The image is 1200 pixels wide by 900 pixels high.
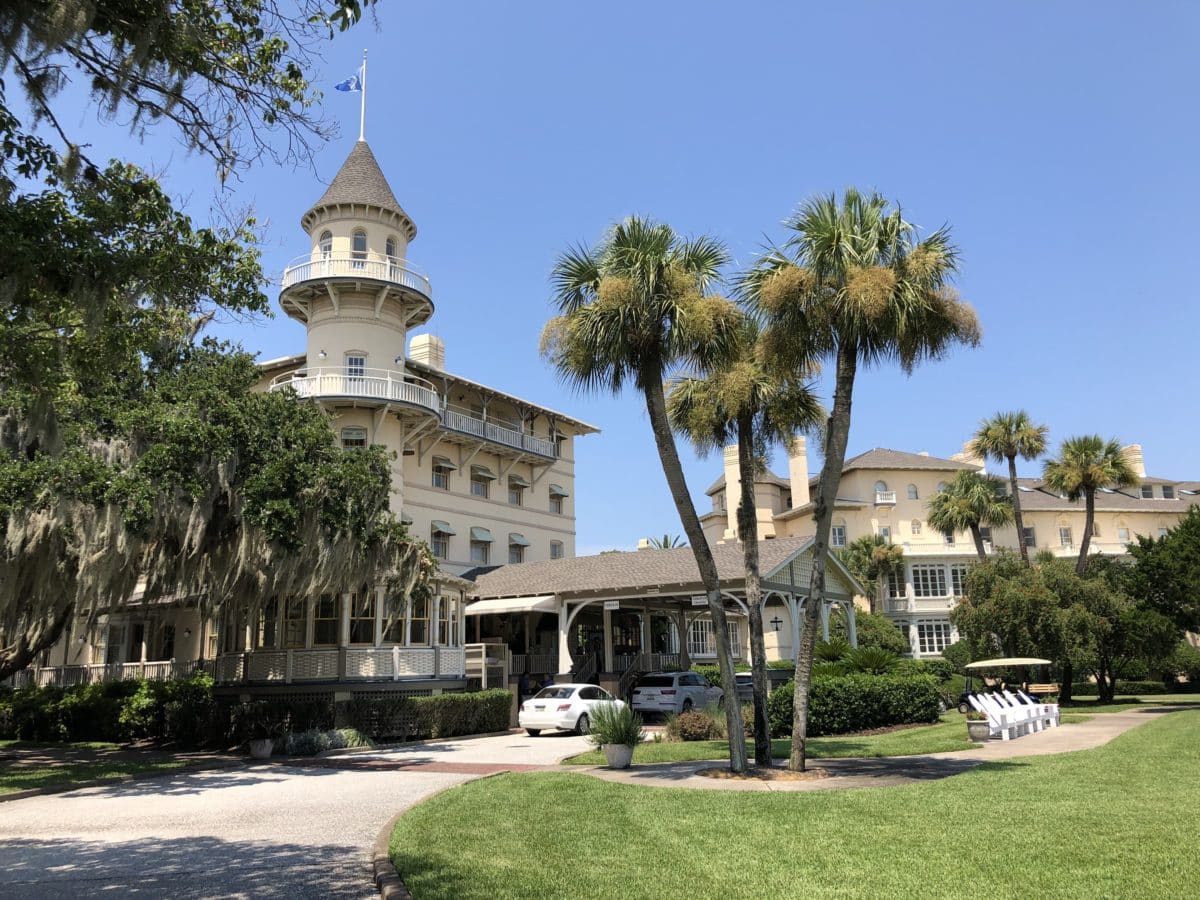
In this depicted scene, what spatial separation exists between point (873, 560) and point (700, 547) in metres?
43.7

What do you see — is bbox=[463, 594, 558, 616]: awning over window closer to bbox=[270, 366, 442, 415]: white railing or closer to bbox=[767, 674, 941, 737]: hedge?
bbox=[270, 366, 442, 415]: white railing

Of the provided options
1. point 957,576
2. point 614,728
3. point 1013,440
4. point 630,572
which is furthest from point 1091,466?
point 614,728

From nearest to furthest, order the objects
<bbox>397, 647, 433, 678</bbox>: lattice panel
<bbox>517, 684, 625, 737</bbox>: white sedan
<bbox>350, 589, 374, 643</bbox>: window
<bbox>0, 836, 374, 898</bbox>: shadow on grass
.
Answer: <bbox>0, 836, 374, 898</bbox>: shadow on grass → <bbox>517, 684, 625, 737</bbox>: white sedan → <bbox>397, 647, 433, 678</bbox>: lattice panel → <bbox>350, 589, 374, 643</bbox>: window

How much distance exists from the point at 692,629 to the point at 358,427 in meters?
22.0

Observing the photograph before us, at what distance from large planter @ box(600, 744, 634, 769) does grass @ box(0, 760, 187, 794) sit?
865 centimetres

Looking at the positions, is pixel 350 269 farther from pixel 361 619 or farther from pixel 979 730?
pixel 979 730

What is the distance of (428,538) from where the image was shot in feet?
124

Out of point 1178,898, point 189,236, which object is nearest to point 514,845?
point 1178,898

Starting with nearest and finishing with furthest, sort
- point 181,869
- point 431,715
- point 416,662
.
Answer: point 181,869 → point 431,715 → point 416,662

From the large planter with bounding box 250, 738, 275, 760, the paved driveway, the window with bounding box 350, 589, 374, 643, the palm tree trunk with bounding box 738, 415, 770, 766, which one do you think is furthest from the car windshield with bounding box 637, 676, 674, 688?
the large planter with bounding box 250, 738, 275, 760

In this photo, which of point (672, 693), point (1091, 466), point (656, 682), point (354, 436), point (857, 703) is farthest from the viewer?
point (1091, 466)

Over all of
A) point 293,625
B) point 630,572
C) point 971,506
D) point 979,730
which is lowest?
point 979,730

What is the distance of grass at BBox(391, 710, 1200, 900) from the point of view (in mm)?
6621

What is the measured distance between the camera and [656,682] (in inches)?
1046
